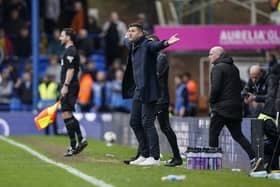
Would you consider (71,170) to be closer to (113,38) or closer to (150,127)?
(150,127)

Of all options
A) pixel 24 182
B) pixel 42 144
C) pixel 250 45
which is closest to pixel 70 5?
pixel 250 45

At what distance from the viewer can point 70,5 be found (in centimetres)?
3534

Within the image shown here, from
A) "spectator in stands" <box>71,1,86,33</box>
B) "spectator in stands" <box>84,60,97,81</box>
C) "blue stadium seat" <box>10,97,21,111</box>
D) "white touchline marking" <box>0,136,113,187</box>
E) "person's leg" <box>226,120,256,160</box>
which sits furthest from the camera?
"spectator in stands" <box>71,1,86,33</box>

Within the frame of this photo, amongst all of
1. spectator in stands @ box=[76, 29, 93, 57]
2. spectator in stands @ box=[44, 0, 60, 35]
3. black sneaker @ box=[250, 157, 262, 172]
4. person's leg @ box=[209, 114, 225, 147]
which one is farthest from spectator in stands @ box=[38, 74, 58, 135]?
black sneaker @ box=[250, 157, 262, 172]

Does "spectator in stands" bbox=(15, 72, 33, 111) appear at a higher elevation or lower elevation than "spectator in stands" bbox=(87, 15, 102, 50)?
lower

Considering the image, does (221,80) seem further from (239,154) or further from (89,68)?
(89,68)

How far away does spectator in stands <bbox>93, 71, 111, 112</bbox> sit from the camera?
97.1 feet

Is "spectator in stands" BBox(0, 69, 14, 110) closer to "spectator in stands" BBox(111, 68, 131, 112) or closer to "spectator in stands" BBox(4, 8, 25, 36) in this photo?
"spectator in stands" BBox(4, 8, 25, 36)

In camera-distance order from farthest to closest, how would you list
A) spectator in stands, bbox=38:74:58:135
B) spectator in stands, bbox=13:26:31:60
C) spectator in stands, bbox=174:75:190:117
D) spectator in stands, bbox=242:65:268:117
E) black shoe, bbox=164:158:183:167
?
spectator in stands, bbox=13:26:31:60 < spectator in stands, bbox=38:74:58:135 < spectator in stands, bbox=174:75:190:117 < spectator in stands, bbox=242:65:268:117 < black shoe, bbox=164:158:183:167

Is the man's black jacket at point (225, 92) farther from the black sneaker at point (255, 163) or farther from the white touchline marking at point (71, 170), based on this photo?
the white touchline marking at point (71, 170)

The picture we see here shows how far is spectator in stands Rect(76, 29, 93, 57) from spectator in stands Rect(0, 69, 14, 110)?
9.74 ft

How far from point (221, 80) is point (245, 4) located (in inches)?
734

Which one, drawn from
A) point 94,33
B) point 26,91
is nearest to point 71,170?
point 26,91

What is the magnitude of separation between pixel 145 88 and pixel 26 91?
1518cm
